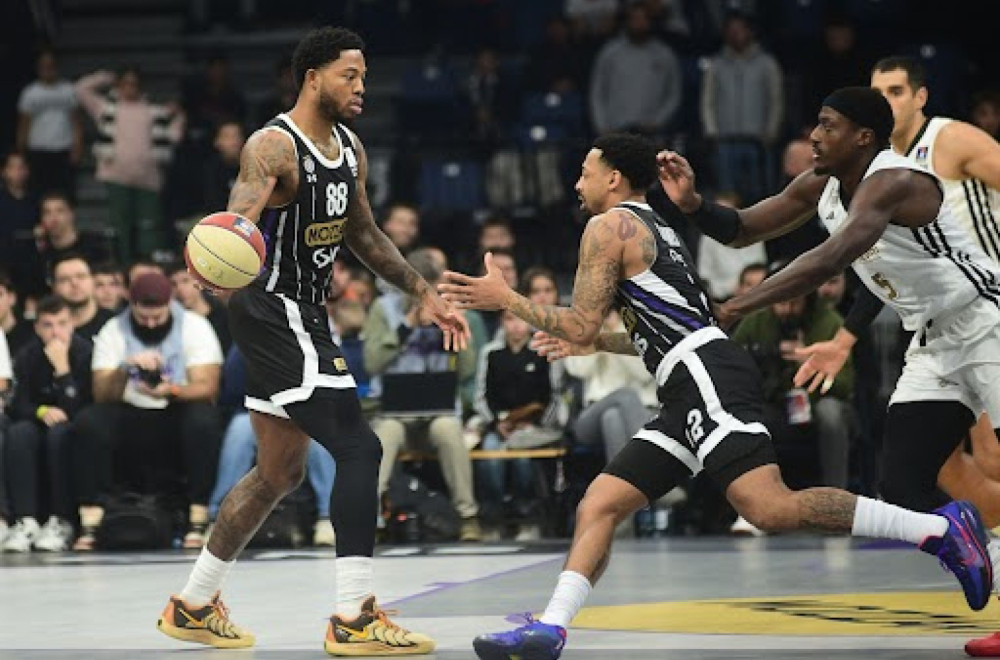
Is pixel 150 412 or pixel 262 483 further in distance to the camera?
pixel 150 412

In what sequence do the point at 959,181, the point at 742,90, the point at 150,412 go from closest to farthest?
the point at 959,181, the point at 150,412, the point at 742,90

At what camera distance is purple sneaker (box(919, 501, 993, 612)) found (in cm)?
676

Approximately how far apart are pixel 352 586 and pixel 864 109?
244cm

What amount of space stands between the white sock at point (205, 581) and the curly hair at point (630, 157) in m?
2.03

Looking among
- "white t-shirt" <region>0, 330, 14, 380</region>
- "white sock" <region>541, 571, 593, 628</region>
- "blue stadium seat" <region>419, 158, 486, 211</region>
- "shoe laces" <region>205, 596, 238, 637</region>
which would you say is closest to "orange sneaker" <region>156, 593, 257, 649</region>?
"shoe laces" <region>205, 596, 238, 637</region>

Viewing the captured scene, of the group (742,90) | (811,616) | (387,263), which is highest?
(742,90)

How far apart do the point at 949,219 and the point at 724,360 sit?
1.16 meters

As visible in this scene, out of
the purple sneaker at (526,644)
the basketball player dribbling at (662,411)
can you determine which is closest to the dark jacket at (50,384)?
the basketball player dribbling at (662,411)

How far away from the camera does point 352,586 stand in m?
7.23

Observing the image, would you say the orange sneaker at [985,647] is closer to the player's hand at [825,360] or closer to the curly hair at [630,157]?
the player's hand at [825,360]

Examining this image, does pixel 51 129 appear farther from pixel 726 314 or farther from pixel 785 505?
pixel 785 505

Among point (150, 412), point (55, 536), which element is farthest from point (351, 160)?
point (55, 536)

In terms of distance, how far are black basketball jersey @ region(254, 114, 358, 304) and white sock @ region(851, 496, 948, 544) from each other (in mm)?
2140

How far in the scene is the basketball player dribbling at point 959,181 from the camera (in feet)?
26.3
